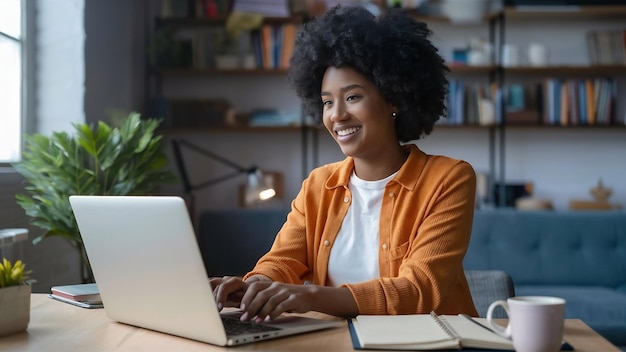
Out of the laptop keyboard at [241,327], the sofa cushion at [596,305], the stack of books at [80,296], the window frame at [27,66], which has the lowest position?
the sofa cushion at [596,305]

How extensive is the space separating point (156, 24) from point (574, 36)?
2556 mm

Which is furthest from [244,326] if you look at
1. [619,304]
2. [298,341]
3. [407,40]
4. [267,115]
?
[267,115]

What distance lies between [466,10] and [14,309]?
12.9 ft

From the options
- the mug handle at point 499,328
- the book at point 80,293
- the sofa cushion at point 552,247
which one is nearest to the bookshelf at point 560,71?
the sofa cushion at point 552,247

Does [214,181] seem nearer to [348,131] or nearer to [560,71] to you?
[560,71]

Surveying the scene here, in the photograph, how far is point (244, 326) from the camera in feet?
4.26

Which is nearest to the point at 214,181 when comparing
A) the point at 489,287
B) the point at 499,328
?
the point at 489,287

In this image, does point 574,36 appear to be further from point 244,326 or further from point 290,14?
point 244,326

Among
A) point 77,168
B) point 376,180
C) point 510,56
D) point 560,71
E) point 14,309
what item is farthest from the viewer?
point 560,71

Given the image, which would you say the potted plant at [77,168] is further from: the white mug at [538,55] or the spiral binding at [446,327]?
the white mug at [538,55]

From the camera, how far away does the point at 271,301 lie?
1.36 m

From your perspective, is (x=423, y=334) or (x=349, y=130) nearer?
(x=423, y=334)

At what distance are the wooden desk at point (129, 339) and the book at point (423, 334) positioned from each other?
0.03 metres

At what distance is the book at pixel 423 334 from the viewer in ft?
3.85
